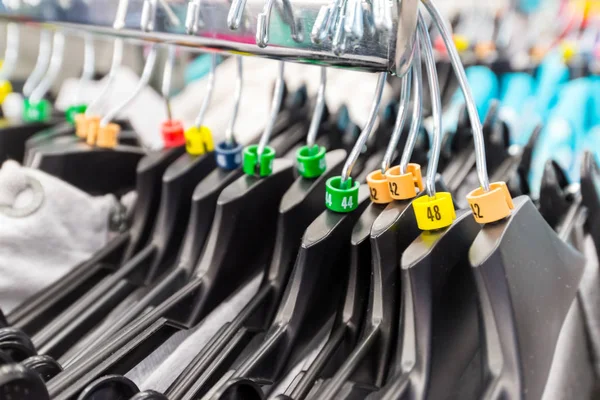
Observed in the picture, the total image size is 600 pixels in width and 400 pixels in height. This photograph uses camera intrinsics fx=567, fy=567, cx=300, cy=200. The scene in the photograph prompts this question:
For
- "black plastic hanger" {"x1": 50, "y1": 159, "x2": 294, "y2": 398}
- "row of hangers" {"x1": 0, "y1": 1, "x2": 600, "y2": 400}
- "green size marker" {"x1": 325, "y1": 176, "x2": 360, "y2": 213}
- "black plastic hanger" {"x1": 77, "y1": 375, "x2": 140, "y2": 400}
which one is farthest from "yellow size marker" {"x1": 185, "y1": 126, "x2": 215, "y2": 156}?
"black plastic hanger" {"x1": 77, "y1": 375, "x2": 140, "y2": 400}

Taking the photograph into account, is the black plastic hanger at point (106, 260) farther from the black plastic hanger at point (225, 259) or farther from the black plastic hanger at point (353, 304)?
the black plastic hanger at point (353, 304)

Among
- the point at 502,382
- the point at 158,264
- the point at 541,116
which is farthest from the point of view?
the point at 541,116

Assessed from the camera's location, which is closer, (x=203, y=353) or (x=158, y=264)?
(x=203, y=353)

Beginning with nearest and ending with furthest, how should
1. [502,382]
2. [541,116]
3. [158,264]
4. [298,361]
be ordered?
[502,382]
[298,361]
[158,264]
[541,116]

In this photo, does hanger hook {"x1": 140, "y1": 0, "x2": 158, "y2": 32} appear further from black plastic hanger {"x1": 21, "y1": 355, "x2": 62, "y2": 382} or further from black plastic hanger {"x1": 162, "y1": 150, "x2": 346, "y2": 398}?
black plastic hanger {"x1": 21, "y1": 355, "x2": 62, "y2": 382}

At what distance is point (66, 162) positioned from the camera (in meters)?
0.72

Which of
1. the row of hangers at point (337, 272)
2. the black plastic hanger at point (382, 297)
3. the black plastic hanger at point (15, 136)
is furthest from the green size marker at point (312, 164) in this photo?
the black plastic hanger at point (15, 136)

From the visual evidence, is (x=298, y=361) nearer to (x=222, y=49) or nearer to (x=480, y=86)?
(x=222, y=49)

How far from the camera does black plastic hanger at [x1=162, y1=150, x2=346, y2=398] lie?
52cm

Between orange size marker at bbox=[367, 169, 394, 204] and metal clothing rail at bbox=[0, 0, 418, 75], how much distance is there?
0.32ft

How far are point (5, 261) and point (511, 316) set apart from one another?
1.65 feet

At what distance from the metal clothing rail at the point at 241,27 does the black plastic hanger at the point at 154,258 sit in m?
0.15

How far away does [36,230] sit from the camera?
2.04ft

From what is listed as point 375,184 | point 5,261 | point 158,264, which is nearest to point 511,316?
point 375,184
